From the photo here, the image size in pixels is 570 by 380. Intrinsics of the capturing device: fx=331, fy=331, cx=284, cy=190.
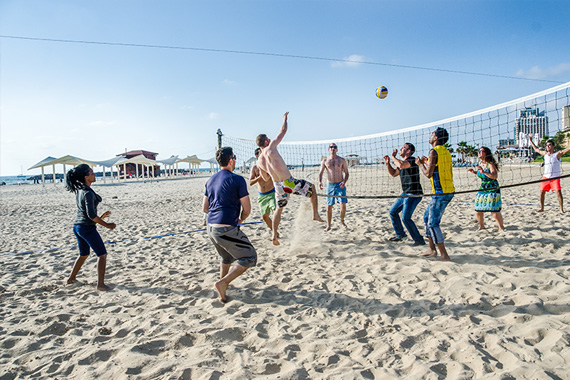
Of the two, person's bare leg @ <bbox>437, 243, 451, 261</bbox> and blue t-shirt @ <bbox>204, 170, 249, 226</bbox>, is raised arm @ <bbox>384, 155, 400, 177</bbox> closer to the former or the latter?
person's bare leg @ <bbox>437, 243, 451, 261</bbox>

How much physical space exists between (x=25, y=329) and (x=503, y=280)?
453 centimetres

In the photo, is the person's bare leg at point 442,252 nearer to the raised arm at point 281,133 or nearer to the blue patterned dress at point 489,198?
the blue patterned dress at point 489,198

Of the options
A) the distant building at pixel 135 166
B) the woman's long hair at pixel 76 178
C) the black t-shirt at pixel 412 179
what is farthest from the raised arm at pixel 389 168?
the distant building at pixel 135 166

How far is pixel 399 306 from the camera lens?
9.96 ft

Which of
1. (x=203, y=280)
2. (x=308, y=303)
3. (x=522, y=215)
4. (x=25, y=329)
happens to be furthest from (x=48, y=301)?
(x=522, y=215)

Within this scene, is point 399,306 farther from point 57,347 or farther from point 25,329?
point 25,329

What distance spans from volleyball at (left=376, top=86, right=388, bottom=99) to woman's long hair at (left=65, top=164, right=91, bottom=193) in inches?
264

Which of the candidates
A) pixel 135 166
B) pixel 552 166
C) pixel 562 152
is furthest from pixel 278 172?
pixel 135 166

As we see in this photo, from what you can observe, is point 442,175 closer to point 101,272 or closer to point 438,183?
point 438,183

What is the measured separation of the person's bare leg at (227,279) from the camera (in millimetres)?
3238

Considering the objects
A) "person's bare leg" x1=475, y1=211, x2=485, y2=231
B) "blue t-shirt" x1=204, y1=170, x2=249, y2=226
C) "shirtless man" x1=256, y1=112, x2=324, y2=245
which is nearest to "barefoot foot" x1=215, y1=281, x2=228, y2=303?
"blue t-shirt" x1=204, y1=170, x2=249, y2=226

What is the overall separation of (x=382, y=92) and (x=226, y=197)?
6358 mm

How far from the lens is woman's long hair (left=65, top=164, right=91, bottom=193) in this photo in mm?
Result: 3545

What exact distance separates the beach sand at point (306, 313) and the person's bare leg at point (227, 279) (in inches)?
3.8
